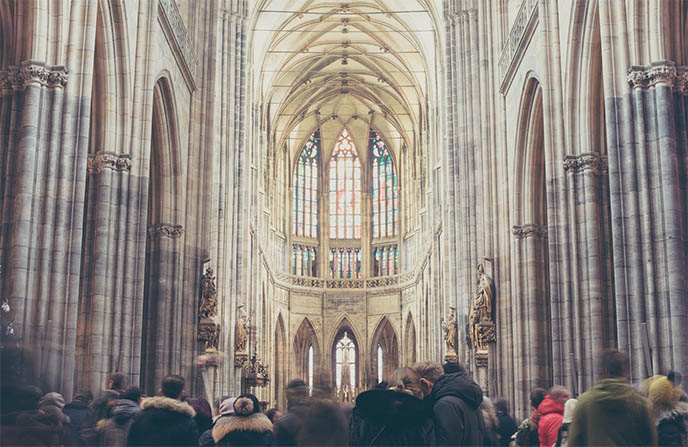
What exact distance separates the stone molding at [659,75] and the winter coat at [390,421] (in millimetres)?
8379

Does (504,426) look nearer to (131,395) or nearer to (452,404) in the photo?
(131,395)

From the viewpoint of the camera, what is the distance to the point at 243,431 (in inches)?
322

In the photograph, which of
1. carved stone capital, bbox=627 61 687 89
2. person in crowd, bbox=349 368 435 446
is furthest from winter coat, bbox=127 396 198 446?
carved stone capital, bbox=627 61 687 89

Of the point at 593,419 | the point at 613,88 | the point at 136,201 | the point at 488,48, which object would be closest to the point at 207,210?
the point at 136,201

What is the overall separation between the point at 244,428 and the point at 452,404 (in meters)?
2.57

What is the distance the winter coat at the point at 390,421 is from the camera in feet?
20.3

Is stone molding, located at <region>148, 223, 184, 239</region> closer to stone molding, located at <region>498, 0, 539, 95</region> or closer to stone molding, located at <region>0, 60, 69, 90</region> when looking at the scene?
stone molding, located at <region>0, 60, 69, 90</region>

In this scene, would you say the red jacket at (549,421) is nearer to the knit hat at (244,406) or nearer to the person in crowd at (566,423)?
the person in crowd at (566,423)

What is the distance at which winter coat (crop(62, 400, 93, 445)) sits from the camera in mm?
9302

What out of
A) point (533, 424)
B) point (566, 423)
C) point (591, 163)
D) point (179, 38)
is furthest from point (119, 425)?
point (179, 38)

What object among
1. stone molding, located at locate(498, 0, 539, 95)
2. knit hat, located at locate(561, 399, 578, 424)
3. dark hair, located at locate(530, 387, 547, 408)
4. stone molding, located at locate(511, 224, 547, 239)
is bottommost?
knit hat, located at locate(561, 399, 578, 424)

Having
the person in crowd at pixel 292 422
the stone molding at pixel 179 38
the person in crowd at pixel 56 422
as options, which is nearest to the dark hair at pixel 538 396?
the person in crowd at pixel 292 422

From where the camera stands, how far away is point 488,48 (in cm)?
2589

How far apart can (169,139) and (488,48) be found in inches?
391
